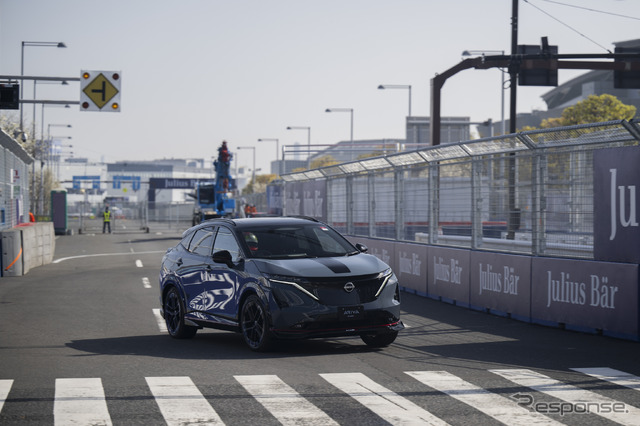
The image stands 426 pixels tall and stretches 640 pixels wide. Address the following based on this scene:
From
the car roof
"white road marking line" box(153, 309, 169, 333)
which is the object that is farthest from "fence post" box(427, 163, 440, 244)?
the car roof

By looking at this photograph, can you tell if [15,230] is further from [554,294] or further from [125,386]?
[125,386]

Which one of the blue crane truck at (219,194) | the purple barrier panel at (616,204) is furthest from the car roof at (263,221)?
the blue crane truck at (219,194)

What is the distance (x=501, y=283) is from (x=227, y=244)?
5.55 metres

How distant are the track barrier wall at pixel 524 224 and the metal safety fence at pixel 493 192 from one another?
0.08ft

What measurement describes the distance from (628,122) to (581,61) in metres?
16.4

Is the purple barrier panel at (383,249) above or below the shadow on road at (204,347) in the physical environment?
above

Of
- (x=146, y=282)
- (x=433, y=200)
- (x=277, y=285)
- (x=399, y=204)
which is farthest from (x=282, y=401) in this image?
(x=146, y=282)

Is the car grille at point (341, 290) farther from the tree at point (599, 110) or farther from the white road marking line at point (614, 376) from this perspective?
the tree at point (599, 110)

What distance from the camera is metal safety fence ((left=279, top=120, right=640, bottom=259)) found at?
45.8 feet

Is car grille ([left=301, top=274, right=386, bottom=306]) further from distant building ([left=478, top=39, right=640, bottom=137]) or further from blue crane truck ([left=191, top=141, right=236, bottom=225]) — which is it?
distant building ([left=478, top=39, right=640, bottom=137])

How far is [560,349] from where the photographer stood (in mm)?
11570

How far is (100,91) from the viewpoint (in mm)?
27406

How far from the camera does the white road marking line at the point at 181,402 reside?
24.0ft

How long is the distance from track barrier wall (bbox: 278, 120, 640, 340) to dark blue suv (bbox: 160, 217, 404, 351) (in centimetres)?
337
